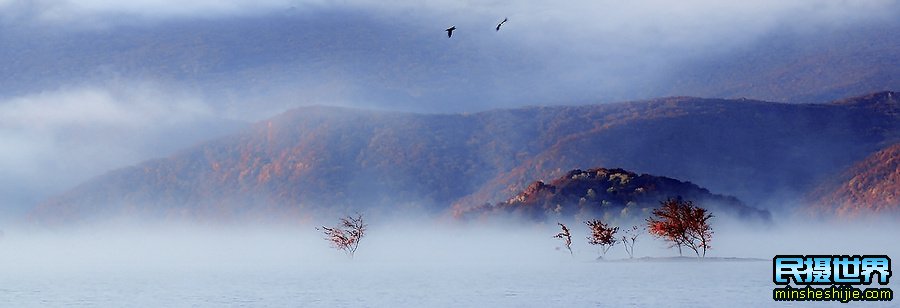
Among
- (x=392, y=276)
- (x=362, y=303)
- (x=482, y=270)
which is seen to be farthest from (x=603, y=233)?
(x=362, y=303)

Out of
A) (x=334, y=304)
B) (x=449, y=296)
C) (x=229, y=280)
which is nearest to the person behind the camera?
(x=334, y=304)

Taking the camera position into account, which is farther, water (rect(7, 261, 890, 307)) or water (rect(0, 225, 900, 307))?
water (rect(7, 261, 890, 307))

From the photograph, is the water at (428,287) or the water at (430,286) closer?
the water at (430,286)

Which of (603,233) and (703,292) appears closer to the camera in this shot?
(703,292)

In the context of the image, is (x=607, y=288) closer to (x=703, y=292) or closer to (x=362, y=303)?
(x=703, y=292)

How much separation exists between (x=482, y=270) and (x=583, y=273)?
944 inches

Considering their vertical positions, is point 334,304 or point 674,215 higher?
point 674,215

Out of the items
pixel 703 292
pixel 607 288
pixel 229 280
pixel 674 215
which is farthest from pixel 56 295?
pixel 674 215

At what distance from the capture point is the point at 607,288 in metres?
117

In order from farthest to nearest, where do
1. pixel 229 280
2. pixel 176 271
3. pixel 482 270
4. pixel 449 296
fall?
pixel 176 271 < pixel 482 270 < pixel 229 280 < pixel 449 296

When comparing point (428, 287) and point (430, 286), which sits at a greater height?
point (430, 286)

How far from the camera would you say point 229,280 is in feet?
512

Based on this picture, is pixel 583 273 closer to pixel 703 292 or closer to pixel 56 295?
pixel 703 292

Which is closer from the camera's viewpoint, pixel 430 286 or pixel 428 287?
pixel 428 287
